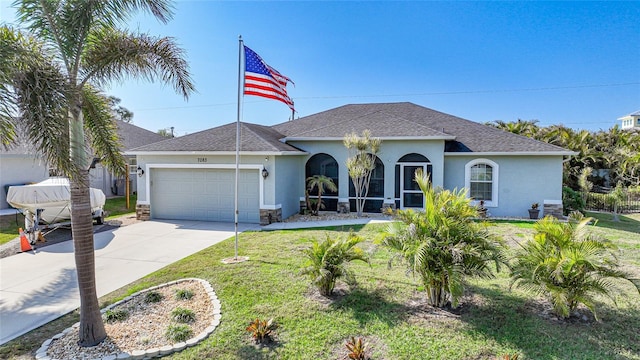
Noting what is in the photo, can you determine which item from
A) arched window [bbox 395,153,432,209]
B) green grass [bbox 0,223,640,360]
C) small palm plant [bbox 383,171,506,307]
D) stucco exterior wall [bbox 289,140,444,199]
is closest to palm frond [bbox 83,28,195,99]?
green grass [bbox 0,223,640,360]

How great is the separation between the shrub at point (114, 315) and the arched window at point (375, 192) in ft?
35.1

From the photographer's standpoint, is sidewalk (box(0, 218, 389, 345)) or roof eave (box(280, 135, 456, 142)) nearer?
sidewalk (box(0, 218, 389, 345))

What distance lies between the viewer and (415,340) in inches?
182

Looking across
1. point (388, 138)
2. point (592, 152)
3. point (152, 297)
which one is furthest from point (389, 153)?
point (592, 152)

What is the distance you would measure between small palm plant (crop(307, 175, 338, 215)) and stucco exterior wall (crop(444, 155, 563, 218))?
18.6 feet

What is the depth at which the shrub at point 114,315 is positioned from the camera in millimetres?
5435

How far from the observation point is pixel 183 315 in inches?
214

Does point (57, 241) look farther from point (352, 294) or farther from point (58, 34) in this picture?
point (352, 294)

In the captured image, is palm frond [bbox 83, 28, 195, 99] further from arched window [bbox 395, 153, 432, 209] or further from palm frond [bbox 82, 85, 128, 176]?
arched window [bbox 395, 153, 432, 209]

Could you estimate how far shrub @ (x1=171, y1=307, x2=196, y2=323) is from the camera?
5.39m

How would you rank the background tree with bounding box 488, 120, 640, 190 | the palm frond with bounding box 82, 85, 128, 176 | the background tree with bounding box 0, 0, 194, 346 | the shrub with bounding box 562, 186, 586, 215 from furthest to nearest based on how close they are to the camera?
the background tree with bounding box 488, 120, 640, 190, the shrub with bounding box 562, 186, 586, 215, the palm frond with bounding box 82, 85, 128, 176, the background tree with bounding box 0, 0, 194, 346

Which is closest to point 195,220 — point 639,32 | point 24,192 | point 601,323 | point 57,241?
point 57,241

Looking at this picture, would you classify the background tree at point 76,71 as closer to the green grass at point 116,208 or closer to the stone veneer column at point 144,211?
the stone veneer column at point 144,211

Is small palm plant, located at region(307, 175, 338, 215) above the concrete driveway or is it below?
above
